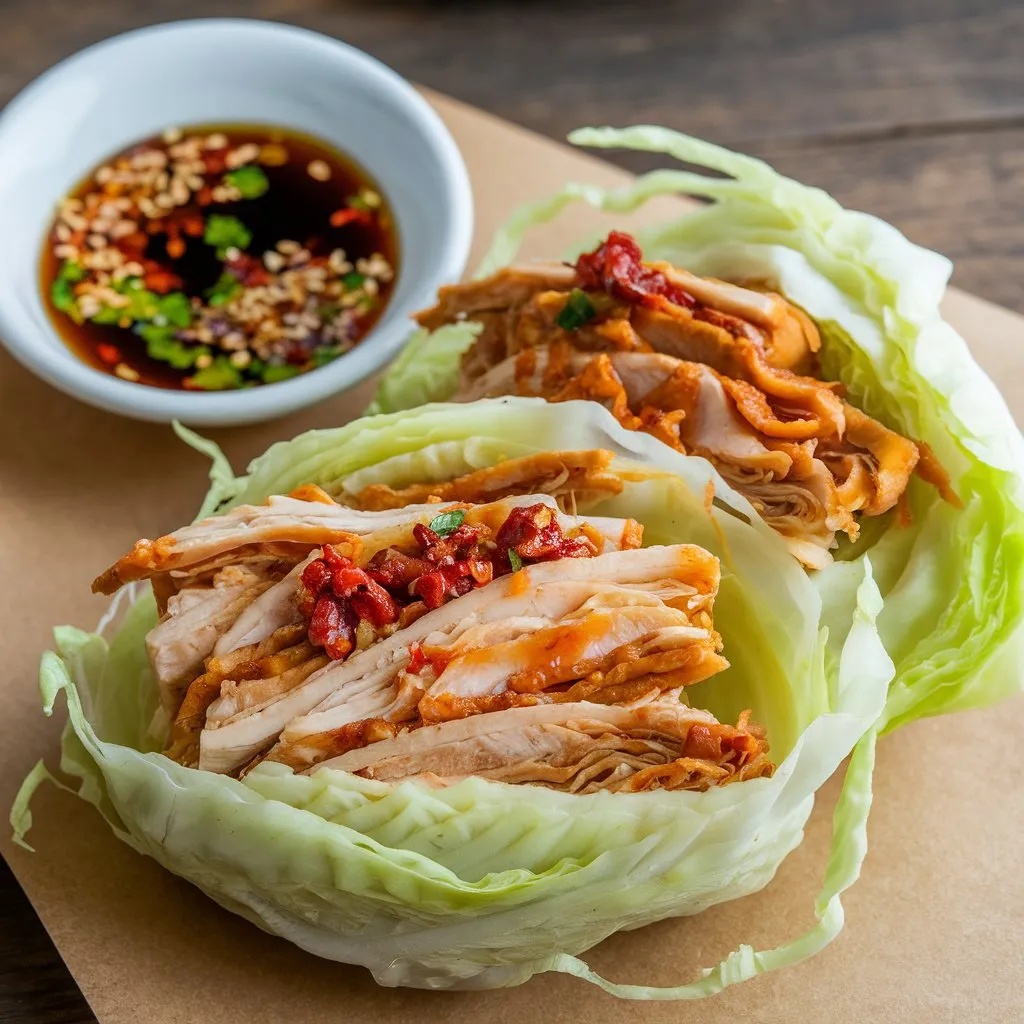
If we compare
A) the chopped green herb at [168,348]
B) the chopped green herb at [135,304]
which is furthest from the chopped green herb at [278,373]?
the chopped green herb at [135,304]

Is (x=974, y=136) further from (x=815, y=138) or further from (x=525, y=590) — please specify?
(x=525, y=590)

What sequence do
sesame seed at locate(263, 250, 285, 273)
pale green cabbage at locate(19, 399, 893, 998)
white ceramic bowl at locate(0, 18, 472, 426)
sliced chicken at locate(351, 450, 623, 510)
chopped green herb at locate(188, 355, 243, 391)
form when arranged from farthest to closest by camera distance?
sesame seed at locate(263, 250, 285, 273) < chopped green herb at locate(188, 355, 243, 391) < white ceramic bowl at locate(0, 18, 472, 426) < sliced chicken at locate(351, 450, 623, 510) < pale green cabbage at locate(19, 399, 893, 998)

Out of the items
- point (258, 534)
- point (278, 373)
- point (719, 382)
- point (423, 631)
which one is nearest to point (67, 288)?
point (278, 373)

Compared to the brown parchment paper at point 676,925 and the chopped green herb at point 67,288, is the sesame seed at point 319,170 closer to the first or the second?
the chopped green herb at point 67,288

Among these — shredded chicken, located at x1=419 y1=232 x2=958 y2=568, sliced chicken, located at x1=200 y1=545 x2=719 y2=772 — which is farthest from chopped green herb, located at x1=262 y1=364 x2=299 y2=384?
sliced chicken, located at x1=200 y1=545 x2=719 y2=772

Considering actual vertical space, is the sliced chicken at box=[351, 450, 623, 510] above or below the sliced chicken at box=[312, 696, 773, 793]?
above

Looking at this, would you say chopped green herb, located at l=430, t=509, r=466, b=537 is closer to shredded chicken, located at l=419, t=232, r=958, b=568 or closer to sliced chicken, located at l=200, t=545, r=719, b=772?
sliced chicken, located at l=200, t=545, r=719, b=772

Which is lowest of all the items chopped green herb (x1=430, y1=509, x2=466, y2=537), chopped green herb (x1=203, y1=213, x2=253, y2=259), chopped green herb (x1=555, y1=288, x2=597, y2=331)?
chopped green herb (x1=203, y1=213, x2=253, y2=259)
